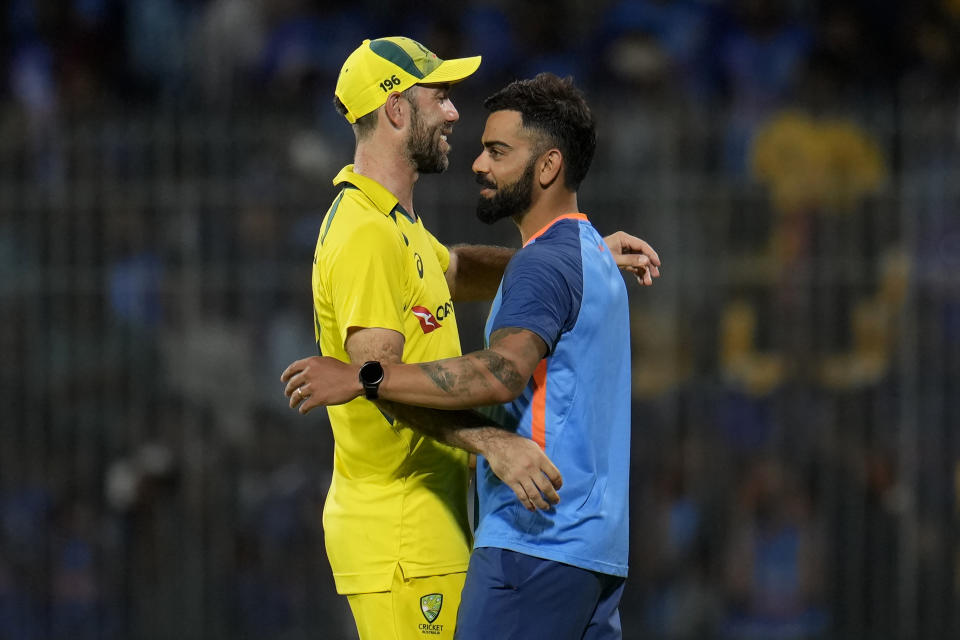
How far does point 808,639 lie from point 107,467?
4143 millimetres

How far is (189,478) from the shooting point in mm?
8047

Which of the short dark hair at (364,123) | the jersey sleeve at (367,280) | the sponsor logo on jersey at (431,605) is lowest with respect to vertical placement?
the sponsor logo on jersey at (431,605)

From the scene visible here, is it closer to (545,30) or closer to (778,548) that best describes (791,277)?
(778,548)

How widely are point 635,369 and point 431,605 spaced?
14.1ft

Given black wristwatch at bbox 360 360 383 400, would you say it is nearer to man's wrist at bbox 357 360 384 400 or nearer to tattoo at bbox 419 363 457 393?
man's wrist at bbox 357 360 384 400

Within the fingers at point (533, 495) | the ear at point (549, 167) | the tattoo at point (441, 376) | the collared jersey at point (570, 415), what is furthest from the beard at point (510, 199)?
the fingers at point (533, 495)

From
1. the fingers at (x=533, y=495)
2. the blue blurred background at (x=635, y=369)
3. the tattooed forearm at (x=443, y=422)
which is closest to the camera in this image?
the fingers at (x=533, y=495)

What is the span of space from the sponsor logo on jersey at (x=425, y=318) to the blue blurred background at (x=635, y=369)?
3.80 meters

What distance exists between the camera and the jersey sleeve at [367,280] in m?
3.72

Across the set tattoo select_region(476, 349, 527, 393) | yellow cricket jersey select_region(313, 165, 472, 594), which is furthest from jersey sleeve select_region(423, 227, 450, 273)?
tattoo select_region(476, 349, 527, 393)

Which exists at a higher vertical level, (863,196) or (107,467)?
(863,196)

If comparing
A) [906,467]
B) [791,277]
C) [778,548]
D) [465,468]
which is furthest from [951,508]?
[465,468]

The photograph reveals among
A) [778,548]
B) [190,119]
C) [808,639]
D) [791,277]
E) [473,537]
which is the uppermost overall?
[190,119]

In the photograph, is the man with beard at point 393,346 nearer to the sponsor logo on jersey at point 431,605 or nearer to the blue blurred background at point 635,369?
the sponsor logo on jersey at point 431,605
